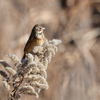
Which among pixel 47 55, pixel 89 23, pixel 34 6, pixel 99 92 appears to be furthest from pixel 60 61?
pixel 47 55

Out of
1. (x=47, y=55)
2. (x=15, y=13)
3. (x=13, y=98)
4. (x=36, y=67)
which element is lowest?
(x=13, y=98)

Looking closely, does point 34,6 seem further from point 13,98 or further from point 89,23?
point 13,98

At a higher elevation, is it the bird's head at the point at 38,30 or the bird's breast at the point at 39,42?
the bird's head at the point at 38,30

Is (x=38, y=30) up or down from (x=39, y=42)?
up

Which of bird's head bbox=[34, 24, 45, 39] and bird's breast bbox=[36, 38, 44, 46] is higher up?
bird's head bbox=[34, 24, 45, 39]

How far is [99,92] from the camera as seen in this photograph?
11.7ft

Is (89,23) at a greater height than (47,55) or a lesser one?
greater

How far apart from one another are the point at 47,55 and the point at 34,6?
254cm

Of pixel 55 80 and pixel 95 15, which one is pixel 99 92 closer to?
pixel 55 80

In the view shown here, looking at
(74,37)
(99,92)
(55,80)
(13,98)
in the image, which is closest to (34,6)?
(74,37)

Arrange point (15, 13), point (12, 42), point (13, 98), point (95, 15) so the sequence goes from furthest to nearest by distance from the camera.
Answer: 1. point (95, 15)
2. point (15, 13)
3. point (12, 42)
4. point (13, 98)

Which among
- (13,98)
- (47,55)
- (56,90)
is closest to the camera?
(13,98)

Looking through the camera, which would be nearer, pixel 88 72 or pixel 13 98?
pixel 13 98

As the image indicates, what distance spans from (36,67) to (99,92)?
251cm
